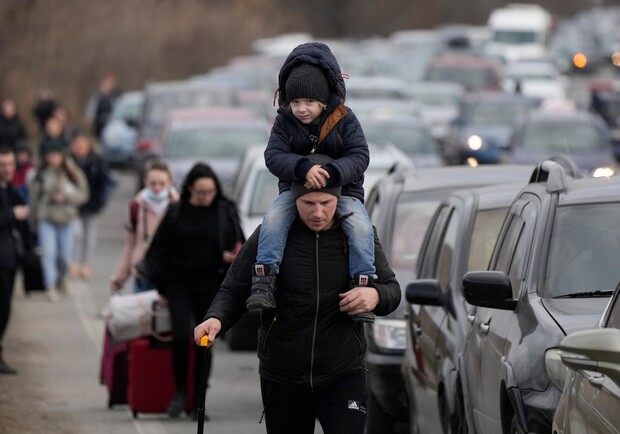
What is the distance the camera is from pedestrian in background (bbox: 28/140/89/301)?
70.7 ft

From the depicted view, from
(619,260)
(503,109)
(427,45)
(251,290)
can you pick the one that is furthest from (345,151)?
(427,45)

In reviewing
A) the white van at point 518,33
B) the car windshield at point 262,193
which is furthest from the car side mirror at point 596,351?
the white van at point 518,33

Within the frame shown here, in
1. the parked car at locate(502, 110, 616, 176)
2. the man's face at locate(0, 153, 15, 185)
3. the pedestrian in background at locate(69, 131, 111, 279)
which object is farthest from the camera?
the parked car at locate(502, 110, 616, 176)

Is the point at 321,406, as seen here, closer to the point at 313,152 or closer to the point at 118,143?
the point at 313,152

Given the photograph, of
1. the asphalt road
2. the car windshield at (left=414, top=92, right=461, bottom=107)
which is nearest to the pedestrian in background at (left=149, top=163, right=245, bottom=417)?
the asphalt road

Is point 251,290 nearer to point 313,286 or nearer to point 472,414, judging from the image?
point 313,286

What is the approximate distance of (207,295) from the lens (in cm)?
1285

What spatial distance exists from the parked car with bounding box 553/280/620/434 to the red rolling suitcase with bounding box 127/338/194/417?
6493 millimetres

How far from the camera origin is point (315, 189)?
23.9 feet

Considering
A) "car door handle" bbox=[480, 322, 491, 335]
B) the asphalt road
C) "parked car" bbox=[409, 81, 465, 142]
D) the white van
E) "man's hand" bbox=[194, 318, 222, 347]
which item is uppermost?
the white van

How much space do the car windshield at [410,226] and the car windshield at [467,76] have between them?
3543 centimetres

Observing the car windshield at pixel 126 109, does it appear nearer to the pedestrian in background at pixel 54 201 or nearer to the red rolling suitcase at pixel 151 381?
the pedestrian in background at pixel 54 201

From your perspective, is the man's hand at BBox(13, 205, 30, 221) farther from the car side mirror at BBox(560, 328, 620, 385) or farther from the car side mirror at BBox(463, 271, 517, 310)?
the car side mirror at BBox(560, 328, 620, 385)

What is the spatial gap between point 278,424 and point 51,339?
1093 cm
